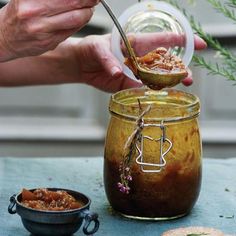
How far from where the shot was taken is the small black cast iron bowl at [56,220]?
142 cm

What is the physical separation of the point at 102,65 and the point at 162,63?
0.33 meters

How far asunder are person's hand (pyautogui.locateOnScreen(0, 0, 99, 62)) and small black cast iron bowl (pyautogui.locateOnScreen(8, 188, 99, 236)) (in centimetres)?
33

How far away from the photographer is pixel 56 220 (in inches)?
55.9

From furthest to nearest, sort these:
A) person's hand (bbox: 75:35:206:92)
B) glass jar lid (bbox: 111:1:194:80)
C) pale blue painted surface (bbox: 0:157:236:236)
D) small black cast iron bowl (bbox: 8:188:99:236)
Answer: person's hand (bbox: 75:35:206:92)
glass jar lid (bbox: 111:1:194:80)
pale blue painted surface (bbox: 0:157:236:236)
small black cast iron bowl (bbox: 8:188:99:236)

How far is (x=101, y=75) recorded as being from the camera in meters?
2.05

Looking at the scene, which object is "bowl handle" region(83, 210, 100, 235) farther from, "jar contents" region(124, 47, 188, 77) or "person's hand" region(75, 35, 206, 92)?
"person's hand" region(75, 35, 206, 92)

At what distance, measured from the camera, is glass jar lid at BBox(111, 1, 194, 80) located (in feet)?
5.54

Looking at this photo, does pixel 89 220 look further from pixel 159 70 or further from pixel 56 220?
pixel 159 70

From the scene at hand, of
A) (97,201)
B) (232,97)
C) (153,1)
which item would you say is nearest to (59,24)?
(153,1)

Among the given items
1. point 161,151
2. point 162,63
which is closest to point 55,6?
point 162,63

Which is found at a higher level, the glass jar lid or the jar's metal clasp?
the glass jar lid

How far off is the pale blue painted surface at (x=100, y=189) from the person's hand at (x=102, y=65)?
0.61ft

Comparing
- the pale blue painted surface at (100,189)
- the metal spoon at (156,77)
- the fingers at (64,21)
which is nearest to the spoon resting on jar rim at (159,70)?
the metal spoon at (156,77)

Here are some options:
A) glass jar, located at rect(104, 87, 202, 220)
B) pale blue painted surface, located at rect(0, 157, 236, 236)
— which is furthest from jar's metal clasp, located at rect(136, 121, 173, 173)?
pale blue painted surface, located at rect(0, 157, 236, 236)
